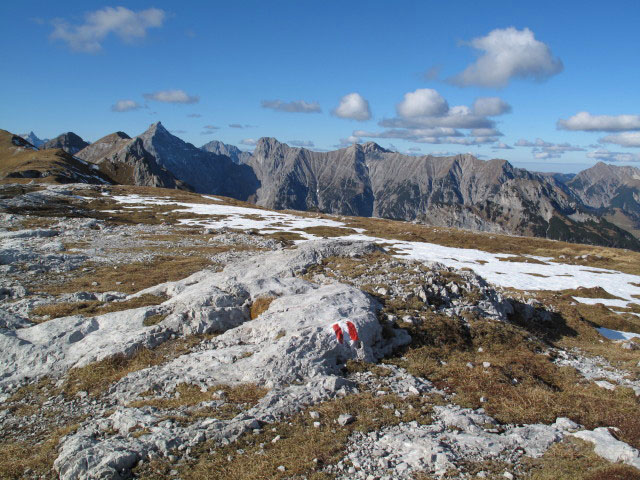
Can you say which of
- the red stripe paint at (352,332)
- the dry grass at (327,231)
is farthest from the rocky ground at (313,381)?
the dry grass at (327,231)

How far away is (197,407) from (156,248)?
42247 mm

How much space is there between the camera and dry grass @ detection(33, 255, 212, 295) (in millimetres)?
31250

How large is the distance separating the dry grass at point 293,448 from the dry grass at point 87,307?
53.0 ft

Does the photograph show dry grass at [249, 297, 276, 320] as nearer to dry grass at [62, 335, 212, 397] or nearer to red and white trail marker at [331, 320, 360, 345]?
dry grass at [62, 335, 212, 397]

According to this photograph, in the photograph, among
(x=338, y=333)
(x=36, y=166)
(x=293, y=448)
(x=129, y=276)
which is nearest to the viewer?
(x=293, y=448)

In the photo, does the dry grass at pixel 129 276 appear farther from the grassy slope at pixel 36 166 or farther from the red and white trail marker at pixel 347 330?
the grassy slope at pixel 36 166

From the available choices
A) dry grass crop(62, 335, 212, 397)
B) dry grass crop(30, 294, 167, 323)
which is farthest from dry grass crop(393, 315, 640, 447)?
dry grass crop(30, 294, 167, 323)

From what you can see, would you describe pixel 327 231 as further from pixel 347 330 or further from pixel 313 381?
pixel 313 381

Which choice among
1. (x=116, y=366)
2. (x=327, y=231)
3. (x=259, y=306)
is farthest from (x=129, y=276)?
(x=327, y=231)

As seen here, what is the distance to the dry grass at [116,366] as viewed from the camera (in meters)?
15.3

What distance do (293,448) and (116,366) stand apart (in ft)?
33.0

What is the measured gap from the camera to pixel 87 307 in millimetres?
24328

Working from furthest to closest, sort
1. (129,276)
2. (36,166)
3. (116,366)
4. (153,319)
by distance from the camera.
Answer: (36,166), (129,276), (153,319), (116,366)

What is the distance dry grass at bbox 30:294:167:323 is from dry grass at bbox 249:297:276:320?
7.83 meters
